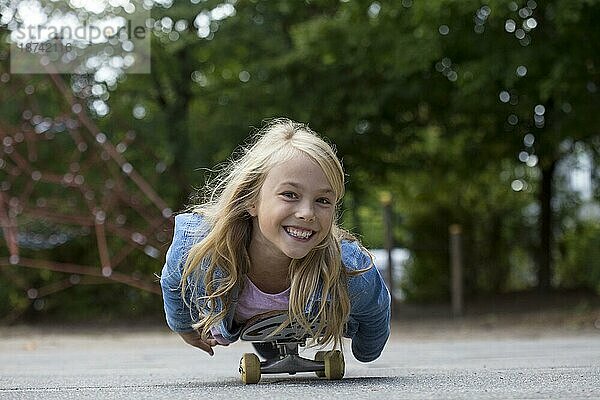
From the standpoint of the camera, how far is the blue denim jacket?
3504 millimetres

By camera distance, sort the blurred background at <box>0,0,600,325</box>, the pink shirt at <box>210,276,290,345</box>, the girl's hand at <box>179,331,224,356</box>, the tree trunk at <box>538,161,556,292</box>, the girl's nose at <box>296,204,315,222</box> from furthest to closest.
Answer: the tree trunk at <box>538,161,556,292</box> → the blurred background at <box>0,0,600,325</box> → the girl's hand at <box>179,331,224,356</box> → the pink shirt at <box>210,276,290,345</box> → the girl's nose at <box>296,204,315,222</box>

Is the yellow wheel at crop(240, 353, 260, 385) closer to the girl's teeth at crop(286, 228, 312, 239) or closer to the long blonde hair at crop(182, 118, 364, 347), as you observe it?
the long blonde hair at crop(182, 118, 364, 347)

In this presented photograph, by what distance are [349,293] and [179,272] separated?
0.58 m

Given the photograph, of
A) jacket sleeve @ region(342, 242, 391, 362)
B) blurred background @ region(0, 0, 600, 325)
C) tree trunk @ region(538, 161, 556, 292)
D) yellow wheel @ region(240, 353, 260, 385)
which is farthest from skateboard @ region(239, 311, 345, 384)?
tree trunk @ region(538, 161, 556, 292)

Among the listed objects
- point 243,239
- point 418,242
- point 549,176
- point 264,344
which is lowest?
point 264,344

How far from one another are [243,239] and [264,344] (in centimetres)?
55

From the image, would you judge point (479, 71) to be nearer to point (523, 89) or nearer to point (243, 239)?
point (523, 89)

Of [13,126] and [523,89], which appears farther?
[13,126]

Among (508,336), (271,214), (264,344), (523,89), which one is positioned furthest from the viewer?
(523,89)

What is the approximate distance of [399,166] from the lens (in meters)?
13.5

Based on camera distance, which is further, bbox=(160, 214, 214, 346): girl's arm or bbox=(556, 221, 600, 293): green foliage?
bbox=(556, 221, 600, 293): green foliage

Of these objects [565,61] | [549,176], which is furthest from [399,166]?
[565,61]

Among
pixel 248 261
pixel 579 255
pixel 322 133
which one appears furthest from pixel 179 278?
pixel 579 255

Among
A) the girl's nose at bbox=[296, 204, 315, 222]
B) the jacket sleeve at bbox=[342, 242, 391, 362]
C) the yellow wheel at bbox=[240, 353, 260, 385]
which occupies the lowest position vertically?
the yellow wheel at bbox=[240, 353, 260, 385]
